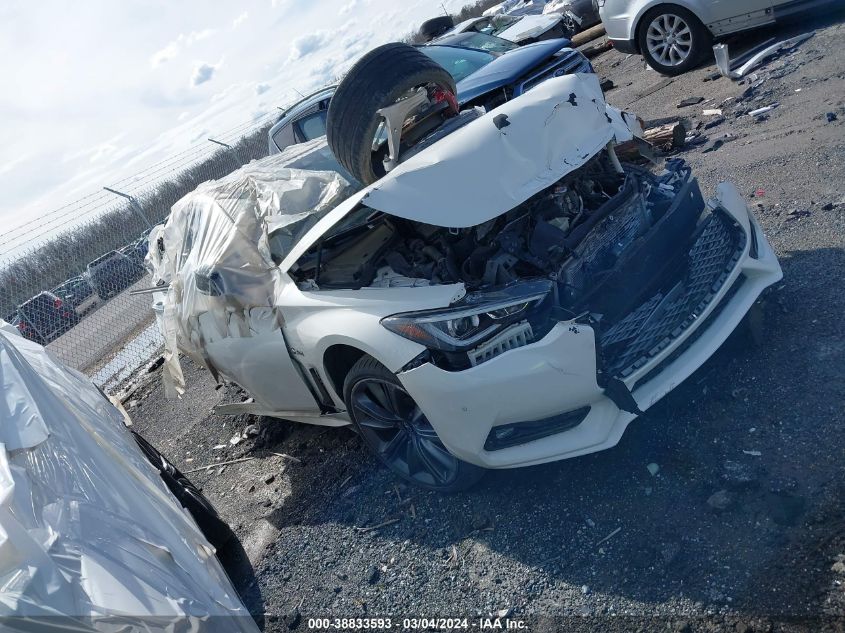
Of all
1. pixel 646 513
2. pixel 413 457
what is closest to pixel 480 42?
pixel 413 457

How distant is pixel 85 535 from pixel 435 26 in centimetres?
1342

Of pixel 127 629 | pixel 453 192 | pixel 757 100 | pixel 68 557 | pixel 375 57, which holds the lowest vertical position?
pixel 757 100

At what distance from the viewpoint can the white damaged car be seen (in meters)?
3.24

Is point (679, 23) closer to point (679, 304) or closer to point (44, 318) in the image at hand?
point (679, 304)

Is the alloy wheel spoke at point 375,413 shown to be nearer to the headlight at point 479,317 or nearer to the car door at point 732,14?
the headlight at point 479,317

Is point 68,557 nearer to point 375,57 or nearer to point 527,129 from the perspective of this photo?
point 527,129

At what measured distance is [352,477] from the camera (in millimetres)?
4395

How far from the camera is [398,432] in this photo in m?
4.03

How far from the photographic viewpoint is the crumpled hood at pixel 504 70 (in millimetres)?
7328

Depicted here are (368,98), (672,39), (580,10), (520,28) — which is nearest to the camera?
(368,98)

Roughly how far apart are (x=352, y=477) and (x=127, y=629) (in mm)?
2443

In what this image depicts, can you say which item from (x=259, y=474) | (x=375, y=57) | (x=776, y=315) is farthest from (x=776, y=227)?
(x=259, y=474)

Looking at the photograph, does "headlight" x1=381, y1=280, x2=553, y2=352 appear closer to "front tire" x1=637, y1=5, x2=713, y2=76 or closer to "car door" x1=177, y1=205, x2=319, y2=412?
"car door" x1=177, y1=205, x2=319, y2=412

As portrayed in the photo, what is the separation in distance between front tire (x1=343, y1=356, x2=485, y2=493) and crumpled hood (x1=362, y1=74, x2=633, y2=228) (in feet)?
2.81
